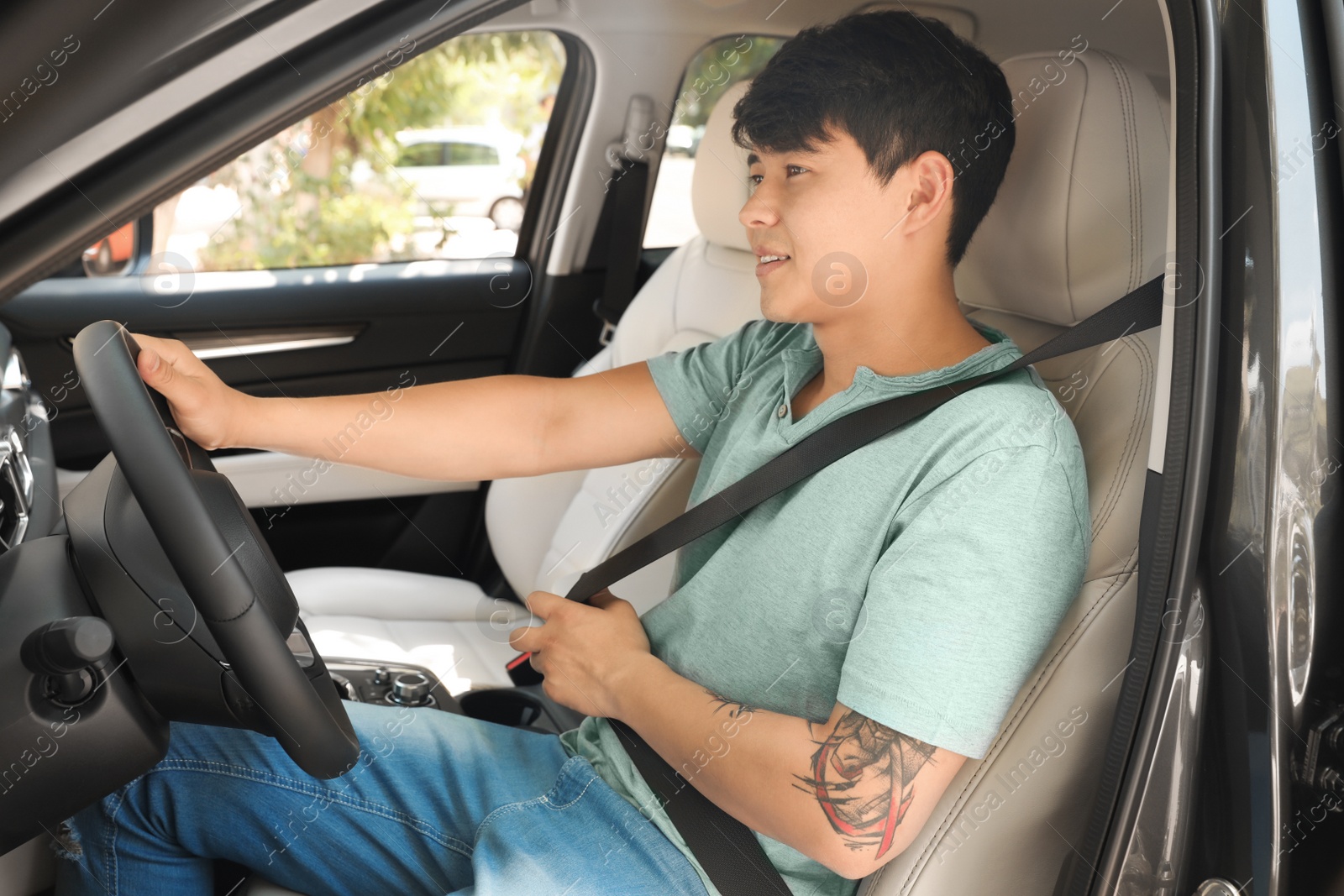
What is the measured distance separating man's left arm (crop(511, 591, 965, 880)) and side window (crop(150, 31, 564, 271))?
2.88 m

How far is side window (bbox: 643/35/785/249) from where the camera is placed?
2.15 meters

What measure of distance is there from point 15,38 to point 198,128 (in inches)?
4.7

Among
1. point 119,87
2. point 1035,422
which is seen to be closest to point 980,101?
point 1035,422

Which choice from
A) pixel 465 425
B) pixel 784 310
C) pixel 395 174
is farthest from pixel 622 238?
pixel 395 174

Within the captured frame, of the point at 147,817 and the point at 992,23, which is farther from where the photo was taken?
the point at 992,23

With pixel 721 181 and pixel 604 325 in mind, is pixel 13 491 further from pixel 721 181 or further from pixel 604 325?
pixel 604 325

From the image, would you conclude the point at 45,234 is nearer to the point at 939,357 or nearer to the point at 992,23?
the point at 939,357

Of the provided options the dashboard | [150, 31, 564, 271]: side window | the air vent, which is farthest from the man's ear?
[150, 31, 564, 271]: side window

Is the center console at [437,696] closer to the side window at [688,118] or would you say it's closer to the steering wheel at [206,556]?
the steering wheel at [206,556]

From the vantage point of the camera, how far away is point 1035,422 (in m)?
1.05

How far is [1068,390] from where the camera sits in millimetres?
1225

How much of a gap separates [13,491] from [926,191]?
1.13m

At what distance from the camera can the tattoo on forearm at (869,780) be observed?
3.06 ft

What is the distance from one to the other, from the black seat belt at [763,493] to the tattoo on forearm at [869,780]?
16 cm
